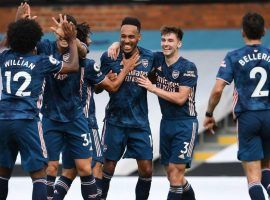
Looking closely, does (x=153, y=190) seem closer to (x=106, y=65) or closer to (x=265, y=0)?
(x=106, y=65)

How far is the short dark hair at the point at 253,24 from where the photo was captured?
969cm

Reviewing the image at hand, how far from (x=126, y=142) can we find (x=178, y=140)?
0.58 metres

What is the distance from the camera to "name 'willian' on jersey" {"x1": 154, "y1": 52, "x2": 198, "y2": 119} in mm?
10594

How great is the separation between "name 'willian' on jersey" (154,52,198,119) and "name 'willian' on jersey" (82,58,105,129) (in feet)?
2.30

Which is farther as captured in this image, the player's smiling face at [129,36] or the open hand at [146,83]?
the player's smiling face at [129,36]

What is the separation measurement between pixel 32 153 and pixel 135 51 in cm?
207

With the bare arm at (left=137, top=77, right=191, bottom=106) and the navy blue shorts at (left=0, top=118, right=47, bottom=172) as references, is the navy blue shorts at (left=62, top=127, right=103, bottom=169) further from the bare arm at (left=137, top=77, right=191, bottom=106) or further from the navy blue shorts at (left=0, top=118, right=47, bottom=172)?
the navy blue shorts at (left=0, top=118, right=47, bottom=172)

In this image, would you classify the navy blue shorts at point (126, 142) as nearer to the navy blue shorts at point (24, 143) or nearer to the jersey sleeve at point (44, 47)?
the jersey sleeve at point (44, 47)

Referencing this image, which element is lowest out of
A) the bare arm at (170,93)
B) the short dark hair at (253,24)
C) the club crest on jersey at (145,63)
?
the bare arm at (170,93)

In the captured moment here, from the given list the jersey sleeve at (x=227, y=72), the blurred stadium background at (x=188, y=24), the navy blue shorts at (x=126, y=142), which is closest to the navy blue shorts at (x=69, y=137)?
the navy blue shorts at (x=126, y=142)

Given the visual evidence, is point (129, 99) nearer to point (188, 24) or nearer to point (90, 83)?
point (90, 83)

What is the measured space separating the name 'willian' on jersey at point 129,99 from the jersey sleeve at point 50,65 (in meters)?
1.35

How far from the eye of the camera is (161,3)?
61.6ft

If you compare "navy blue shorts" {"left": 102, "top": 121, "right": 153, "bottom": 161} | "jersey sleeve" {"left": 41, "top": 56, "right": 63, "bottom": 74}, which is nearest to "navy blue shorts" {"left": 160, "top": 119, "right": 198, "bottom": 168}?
"navy blue shorts" {"left": 102, "top": 121, "right": 153, "bottom": 161}
